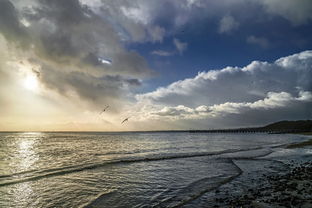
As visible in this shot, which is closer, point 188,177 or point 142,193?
point 142,193

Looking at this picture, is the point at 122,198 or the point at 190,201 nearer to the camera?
the point at 190,201

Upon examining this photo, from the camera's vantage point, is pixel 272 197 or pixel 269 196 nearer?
pixel 272 197

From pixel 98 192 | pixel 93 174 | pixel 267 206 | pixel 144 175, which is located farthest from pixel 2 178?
pixel 267 206

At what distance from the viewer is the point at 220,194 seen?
1171 centimetres

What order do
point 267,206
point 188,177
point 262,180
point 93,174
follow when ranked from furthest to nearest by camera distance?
point 93,174 → point 188,177 → point 262,180 → point 267,206

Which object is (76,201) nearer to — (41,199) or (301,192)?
(41,199)

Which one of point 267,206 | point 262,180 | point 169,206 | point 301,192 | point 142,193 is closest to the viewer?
point 267,206

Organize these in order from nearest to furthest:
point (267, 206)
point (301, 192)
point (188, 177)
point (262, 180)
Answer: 1. point (267, 206)
2. point (301, 192)
3. point (262, 180)
4. point (188, 177)

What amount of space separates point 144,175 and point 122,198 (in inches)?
249

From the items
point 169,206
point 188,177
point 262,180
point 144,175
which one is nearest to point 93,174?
point 144,175

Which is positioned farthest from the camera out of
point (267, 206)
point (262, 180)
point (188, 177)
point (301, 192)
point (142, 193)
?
point (188, 177)

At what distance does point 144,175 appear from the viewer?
17.7 metres

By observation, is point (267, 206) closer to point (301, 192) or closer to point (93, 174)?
point (301, 192)

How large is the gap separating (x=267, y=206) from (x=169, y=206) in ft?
15.3
